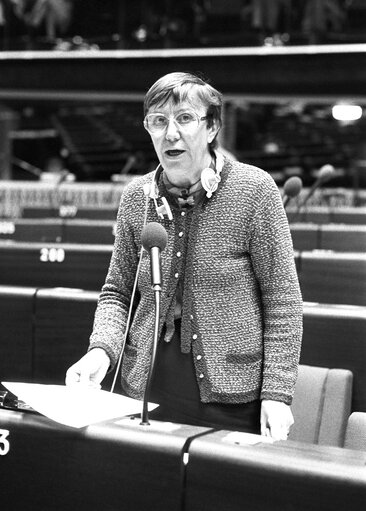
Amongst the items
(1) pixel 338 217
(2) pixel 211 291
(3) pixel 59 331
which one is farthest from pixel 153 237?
(1) pixel 338 217

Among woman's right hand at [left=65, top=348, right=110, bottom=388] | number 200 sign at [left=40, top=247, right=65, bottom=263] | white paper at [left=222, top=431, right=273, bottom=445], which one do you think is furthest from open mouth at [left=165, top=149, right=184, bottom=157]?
number 200 sign at [left=40, top=247, right=65, bottom=263]

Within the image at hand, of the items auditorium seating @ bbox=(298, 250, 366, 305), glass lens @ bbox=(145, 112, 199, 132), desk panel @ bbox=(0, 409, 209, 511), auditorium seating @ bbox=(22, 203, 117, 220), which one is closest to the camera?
desk panel @ bbox=(0, 409, 209, 511)

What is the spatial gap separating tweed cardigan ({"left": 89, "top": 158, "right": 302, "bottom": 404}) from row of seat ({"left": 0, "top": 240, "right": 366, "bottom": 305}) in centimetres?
177

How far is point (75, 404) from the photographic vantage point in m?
1.43

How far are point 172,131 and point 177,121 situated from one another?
31 millimetres

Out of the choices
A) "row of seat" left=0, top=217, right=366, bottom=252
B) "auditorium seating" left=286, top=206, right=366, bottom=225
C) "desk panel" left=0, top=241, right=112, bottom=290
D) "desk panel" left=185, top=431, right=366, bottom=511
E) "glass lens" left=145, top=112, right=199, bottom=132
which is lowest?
"desk panel" left=185, top=431, right=366, bottom=511

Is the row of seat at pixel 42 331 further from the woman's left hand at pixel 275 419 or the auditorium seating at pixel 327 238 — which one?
the auditorium seating at pixel 327 238

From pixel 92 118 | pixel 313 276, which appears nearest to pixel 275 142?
pixel 92 118

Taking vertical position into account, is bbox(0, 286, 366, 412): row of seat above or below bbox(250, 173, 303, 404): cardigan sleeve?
below

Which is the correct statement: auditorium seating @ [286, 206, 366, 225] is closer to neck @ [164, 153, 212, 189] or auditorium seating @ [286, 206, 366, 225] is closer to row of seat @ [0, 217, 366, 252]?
row of seat @ [0, 217, 366, 252]

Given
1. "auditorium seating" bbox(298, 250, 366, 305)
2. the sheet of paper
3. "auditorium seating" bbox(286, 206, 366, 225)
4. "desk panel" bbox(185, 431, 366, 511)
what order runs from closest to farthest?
1. "desk panel" bbox(185, 431, 366, 511)
2. the sheet of paper
3. "auditorium seating" bbox(298, 250, 366, 305)
4. "auditorium seating" bbox(286, 206, 366, 225)

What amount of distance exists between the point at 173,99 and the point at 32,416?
70 centimetres

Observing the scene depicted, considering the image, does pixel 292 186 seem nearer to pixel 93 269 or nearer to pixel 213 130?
pixel 93 269

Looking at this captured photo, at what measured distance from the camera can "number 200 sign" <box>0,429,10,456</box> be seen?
4.51 feet
